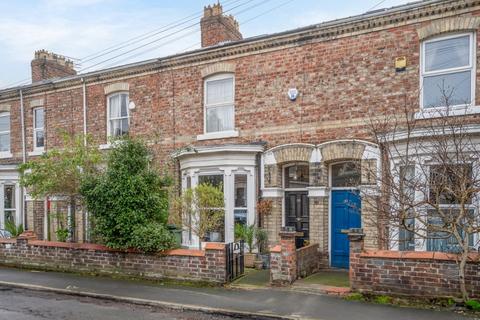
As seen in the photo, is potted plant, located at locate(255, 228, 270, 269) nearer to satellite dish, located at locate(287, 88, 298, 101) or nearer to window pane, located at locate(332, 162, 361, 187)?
window pane, located at locate(332, 162, 361, 187)

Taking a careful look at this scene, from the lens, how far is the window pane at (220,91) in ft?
43.1

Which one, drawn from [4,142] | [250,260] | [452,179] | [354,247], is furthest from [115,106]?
[452,179]

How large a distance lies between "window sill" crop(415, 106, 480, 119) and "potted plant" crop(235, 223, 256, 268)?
16.9 feet

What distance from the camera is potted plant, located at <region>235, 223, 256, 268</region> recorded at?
37.9 ft

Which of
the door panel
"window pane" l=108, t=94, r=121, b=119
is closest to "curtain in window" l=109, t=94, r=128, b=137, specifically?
"window pane" l=108, t=94, r=121, b=119

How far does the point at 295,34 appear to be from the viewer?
11.9 m

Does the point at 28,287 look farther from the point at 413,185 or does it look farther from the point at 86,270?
the point at 413,185

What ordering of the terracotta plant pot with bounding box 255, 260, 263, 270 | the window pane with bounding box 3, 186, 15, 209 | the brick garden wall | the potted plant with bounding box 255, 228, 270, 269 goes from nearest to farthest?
the brick garden wall < the terracotta plant pot with bounding box 255, 260, 263, 270 < the potted plant with bounding box 255, 228, 270, 269 < the window pane with bounding box 3, 186, 15, 209

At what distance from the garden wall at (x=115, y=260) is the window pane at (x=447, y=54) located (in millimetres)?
6578

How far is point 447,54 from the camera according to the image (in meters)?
10.1

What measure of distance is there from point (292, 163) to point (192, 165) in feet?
9.77

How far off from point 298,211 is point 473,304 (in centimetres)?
554

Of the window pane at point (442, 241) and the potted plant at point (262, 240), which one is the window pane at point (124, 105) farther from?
the window pane at point (442, 241)

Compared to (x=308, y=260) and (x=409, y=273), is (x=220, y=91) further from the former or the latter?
(x=409, y=273)
